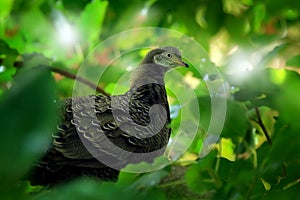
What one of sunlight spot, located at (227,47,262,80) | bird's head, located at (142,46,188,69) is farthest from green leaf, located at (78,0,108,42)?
sunlight spot, located at (227,47,262,80)

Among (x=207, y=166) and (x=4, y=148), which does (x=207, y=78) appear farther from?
(x=4, y=148)

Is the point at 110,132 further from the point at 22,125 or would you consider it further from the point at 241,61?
the point at 22,125

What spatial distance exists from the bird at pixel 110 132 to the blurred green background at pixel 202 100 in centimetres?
7

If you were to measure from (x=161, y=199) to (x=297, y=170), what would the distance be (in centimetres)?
33

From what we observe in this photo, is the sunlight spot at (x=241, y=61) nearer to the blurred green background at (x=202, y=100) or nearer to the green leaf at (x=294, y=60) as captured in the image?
the blurred green background at (x=202, y=100)

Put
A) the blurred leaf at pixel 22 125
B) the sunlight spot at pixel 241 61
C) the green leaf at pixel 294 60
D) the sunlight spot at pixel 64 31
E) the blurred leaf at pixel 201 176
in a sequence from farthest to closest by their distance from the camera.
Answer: the sunlight spot at pixel 64 31, the sunlight spot at pixel 241 61, the green leaf at pixel 294 60, the blurred leaf at pixel 201 176, the blurred leaf at pixel 22 125

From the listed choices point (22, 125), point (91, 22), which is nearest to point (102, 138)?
point (91, 22)

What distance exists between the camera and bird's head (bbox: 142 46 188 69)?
1597mm

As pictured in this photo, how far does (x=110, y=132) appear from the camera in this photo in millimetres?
1456

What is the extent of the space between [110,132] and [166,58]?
0.31 metres

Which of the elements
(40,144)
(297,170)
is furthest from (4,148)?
(297,170)

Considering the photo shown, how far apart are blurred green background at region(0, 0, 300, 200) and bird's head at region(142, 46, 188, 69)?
3.1 inches

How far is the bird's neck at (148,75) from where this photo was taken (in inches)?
64.8

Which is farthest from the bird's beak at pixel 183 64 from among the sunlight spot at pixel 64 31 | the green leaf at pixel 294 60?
the sunlight spot at pixel 64 31
